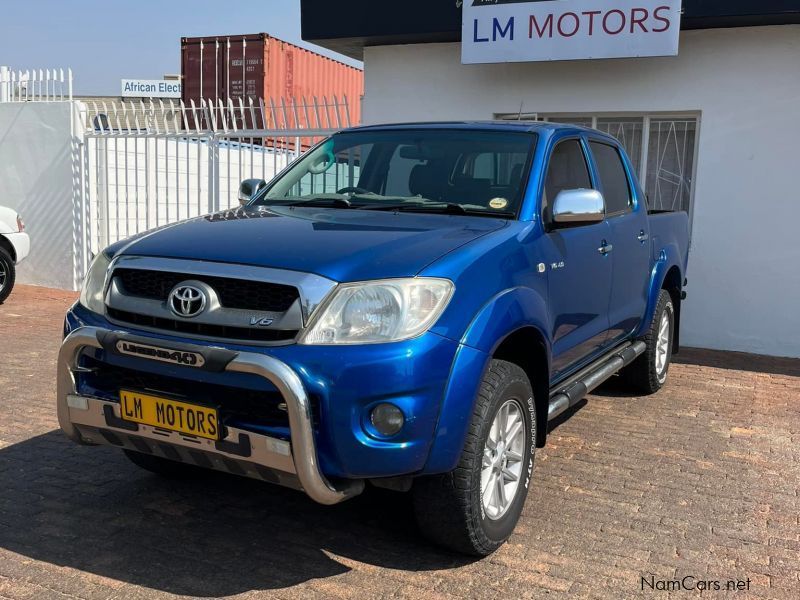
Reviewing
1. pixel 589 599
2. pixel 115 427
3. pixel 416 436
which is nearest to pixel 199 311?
pixel 115 427

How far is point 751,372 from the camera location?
290 inches

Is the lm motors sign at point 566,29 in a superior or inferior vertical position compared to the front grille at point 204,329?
superior

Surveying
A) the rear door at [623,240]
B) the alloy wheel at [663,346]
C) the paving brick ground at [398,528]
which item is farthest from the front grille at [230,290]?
the alloy wheel at [663,346]

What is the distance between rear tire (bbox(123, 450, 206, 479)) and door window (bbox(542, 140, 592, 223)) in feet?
7.66

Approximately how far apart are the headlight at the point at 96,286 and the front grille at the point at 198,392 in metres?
0.23

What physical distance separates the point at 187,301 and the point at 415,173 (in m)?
1.69

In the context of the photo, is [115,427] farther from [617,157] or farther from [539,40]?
[539,40]

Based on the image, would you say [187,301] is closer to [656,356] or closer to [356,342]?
[356,342]

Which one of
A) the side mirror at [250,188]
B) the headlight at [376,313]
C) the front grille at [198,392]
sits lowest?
the front grille at [198,392]

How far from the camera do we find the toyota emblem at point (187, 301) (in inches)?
123

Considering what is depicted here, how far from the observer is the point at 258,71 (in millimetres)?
17344

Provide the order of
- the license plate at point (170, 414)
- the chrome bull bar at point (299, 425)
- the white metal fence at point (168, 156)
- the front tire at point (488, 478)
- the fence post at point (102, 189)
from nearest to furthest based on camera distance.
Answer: the chrome bull bar at point (299, 425) → the license plate at point (170, 414) → the front tire at point (488, 478) → the white metal fence at point (168, 156) → the fence post at point (102, 189)

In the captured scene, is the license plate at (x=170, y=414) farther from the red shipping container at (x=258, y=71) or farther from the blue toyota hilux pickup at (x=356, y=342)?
the red shipping container at (x=258, y=71)

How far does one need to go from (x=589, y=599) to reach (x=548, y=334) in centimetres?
120
